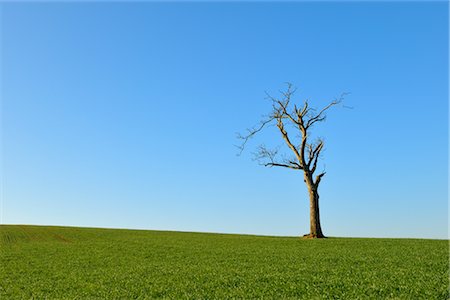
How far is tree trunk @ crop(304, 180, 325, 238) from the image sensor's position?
45.7 meters

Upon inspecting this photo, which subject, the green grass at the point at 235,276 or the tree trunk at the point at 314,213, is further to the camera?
the tree trunk at the point at 314,213

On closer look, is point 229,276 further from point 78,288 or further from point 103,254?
point 103,254

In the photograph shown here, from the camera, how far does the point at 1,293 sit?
18.1 m

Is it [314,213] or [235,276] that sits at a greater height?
[314,213]

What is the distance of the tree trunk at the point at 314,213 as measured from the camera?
4566cm

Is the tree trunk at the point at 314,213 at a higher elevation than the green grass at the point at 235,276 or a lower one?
higher

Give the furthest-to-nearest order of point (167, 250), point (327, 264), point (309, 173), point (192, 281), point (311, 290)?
point (309, 173) → point (167, 250) → point (327, 264) → point (192, 281) → point (311, 290)

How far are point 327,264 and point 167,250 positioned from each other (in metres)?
14.7

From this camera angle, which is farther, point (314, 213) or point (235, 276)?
point (314, 213)

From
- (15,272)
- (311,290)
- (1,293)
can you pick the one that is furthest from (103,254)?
(311,290)

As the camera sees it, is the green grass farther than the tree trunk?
No

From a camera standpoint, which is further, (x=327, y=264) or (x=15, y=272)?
(x=15, y=272)

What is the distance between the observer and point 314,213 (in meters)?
46.0

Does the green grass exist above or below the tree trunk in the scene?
below
